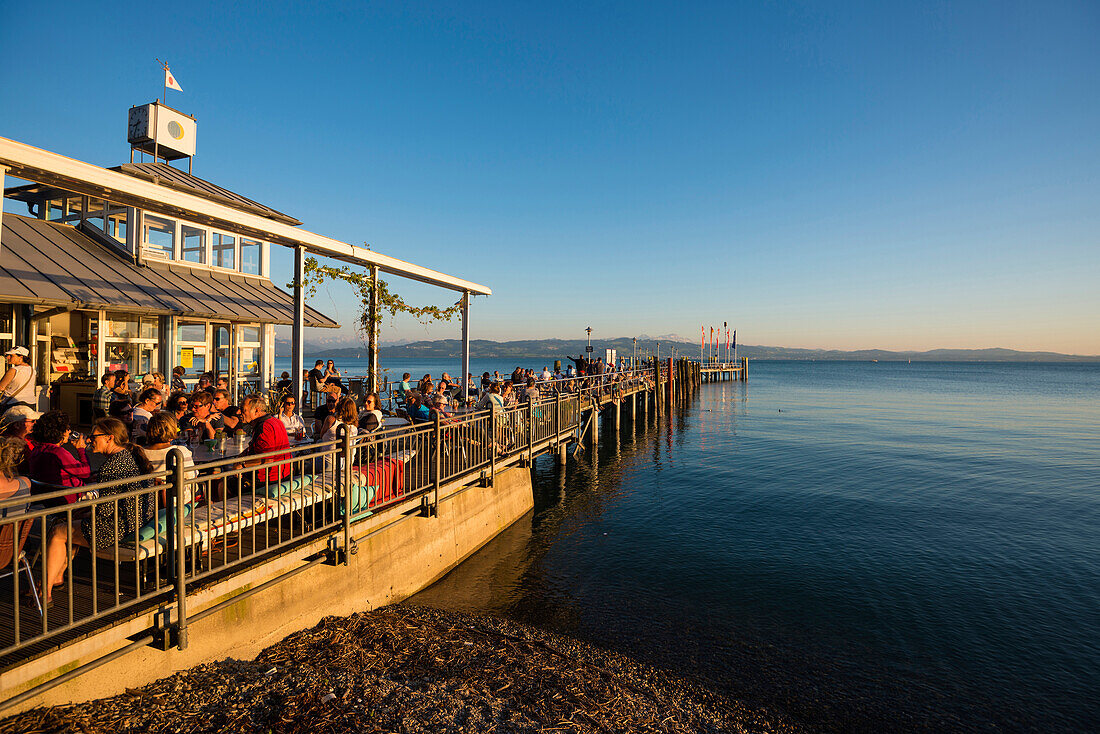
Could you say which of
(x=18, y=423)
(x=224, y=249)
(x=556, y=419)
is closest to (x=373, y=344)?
(x=556, y=419)

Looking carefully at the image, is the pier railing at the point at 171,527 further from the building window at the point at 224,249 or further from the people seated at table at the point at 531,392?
the building window at the point at 224,249

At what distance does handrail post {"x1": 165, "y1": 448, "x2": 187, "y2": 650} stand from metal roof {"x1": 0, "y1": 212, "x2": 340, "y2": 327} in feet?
26.8

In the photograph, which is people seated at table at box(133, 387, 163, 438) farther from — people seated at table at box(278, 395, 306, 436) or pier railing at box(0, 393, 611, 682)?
people seated at table at box(278, 395, 306, 436)

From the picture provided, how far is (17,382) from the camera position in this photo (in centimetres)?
762

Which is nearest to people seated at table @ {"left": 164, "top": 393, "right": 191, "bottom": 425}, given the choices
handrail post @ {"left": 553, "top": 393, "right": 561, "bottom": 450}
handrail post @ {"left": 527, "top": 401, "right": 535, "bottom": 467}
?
handrail post @ {"left": 527, "top": 401, "right": 535, "bottom": 467}

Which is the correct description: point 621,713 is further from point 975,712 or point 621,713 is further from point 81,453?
point 81,453

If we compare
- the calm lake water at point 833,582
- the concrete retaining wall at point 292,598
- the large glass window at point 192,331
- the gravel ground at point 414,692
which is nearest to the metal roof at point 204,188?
the large glass window at point 192,331

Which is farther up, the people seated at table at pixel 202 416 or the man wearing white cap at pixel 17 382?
the man wearing white cap at pixel 17 382

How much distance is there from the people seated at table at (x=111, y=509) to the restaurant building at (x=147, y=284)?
3.30m

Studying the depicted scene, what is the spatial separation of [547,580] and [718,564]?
150 inches

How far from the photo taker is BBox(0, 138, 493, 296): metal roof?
510 cm

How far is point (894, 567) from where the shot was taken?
11.5 metres

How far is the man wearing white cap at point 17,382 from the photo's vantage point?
730cm

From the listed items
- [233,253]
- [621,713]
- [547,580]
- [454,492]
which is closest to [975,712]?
[621,713]
